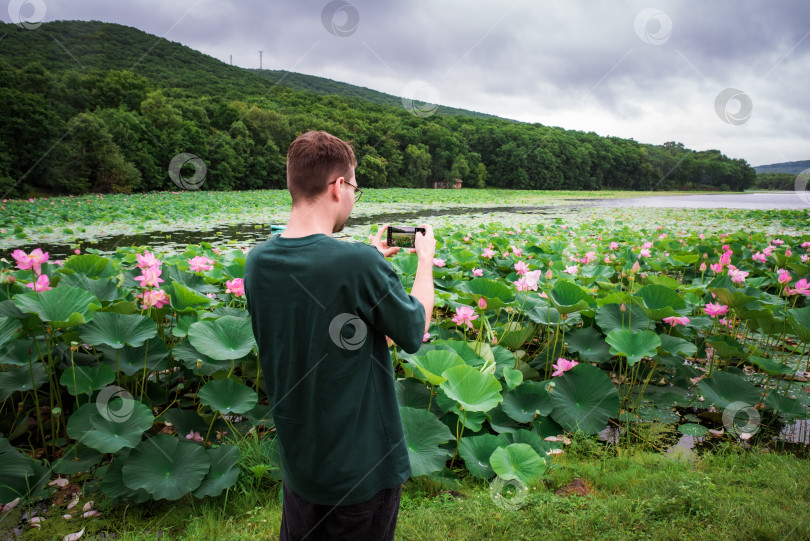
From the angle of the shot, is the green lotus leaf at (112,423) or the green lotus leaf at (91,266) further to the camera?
the green lotus leaf at (91,266)

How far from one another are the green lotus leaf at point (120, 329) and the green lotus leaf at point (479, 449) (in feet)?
4.43

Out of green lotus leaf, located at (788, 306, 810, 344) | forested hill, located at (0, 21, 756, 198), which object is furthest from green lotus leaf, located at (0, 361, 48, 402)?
forested hill, located at (0, 21, 756, 198)

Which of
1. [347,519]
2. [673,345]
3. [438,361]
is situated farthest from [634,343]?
[347,519]

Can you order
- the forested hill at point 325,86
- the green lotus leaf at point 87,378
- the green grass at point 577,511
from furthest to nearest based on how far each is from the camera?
the forested hill at point 325,86 < the green lotus leaf at point 87,378 < the green grass at point 577,511

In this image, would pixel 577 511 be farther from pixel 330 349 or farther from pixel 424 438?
pixel 330 349

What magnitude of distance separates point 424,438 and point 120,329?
131 centimetres

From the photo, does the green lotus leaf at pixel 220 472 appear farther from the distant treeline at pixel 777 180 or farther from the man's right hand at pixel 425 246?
the distant treeline at pixel 777 180

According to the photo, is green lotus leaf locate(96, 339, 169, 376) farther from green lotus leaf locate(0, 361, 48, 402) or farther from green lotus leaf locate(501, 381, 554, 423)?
green lotus leaf locate(501, 381, 554, 423)

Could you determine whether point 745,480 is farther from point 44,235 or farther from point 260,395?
point 44,235

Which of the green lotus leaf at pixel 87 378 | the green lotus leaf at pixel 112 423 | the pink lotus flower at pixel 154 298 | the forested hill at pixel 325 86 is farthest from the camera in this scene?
the forested hill at pixel 325 86

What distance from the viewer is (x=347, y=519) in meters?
0.99

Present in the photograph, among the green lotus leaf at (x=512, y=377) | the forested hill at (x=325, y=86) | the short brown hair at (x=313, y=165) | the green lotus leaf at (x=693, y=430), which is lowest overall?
the green lotus leaf at (x=693, y=430)

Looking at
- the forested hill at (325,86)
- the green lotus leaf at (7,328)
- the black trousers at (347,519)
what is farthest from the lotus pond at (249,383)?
the forested hill at (325,86)

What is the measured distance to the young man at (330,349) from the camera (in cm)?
91
